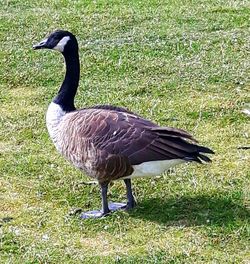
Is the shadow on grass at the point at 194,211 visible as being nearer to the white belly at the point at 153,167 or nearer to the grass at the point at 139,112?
the grass at the point at 139,112

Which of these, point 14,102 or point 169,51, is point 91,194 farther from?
point 169,51

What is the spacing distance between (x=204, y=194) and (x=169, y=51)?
4.51 metres

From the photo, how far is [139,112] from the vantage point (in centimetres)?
845

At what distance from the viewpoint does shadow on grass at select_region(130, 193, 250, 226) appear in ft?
19.4

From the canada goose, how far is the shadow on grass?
194mm

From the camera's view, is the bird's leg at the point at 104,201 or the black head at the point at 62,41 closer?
the bird's leg at the point at 104,201

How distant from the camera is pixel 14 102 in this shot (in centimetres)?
889

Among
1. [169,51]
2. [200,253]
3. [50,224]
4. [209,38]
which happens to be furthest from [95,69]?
[200,253]

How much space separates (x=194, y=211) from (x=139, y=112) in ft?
8.41

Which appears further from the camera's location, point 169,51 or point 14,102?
point 169,51

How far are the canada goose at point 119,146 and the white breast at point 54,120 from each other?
0.07 meters

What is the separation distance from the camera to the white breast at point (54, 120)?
251 inches

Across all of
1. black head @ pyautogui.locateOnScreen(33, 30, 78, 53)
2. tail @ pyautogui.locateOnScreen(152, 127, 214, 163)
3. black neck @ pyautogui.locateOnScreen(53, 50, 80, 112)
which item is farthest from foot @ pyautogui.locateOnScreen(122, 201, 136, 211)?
black head @ pyautogui.locateOnScreen(33, 30, 78, 53)

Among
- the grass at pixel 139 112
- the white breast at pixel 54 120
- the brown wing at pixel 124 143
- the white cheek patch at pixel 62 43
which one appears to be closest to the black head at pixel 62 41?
the white cheek patch at pixel 62 43
